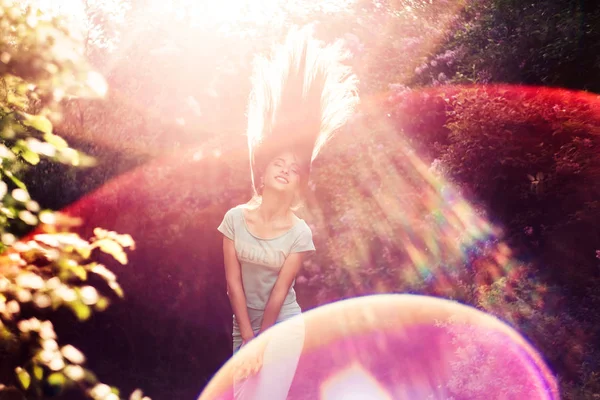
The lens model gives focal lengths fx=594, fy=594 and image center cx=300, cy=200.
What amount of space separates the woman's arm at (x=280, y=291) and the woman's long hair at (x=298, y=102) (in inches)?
20.6

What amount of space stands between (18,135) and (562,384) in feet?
10.3

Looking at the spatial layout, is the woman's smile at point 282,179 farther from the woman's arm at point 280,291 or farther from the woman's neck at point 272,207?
the woman's arm at point 280,291

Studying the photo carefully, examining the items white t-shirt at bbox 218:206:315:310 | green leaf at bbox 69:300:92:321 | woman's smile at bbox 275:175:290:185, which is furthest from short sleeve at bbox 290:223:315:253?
green leaf at bbox 69:300:92:321

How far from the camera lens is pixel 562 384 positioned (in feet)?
11.4

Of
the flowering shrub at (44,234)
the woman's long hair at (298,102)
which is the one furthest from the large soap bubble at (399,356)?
the flowering shrub at (44,234)

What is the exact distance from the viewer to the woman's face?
3283 mm

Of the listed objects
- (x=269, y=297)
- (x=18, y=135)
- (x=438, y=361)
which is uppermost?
(x=18, y=135)

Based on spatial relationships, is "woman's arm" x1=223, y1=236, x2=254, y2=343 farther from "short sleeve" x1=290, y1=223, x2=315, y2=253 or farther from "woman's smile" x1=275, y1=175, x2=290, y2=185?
"woman's smile" x1=275, y1=175, x2=290, y2=185

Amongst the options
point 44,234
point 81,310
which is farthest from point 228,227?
point 81,310

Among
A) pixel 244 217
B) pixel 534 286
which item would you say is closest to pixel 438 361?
pixel 534 286

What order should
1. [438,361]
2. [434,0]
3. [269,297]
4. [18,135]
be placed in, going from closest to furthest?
[18,135] → [269,297] → [438,361] → [434,0]

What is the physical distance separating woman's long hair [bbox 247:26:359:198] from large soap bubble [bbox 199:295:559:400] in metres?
0.98

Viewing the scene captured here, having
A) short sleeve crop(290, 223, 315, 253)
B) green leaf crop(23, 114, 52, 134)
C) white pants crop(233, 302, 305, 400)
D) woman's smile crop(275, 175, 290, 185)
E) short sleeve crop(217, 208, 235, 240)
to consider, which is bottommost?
white pants crop(233, 302, 305, 400)

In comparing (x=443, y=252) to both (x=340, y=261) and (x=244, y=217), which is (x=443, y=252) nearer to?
(x=340, y=261)
